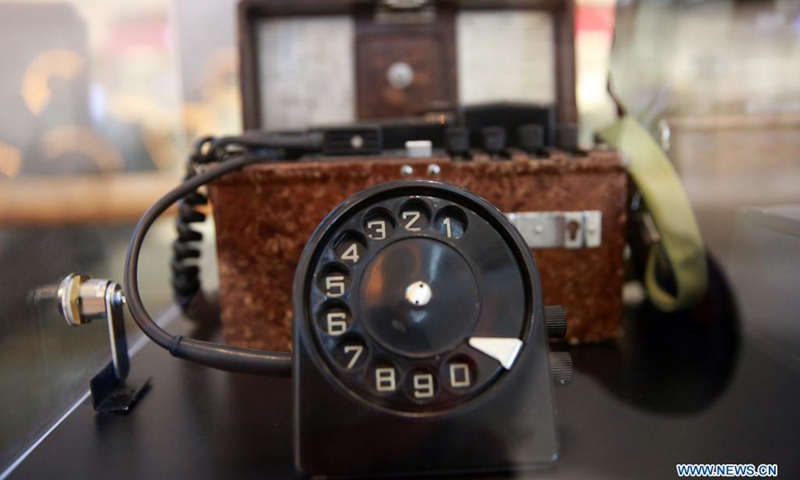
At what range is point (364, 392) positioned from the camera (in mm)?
390

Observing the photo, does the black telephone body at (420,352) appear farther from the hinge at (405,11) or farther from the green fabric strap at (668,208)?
the hinge at (405,11)

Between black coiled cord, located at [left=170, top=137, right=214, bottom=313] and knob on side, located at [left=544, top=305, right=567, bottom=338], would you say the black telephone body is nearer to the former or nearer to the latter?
knob on side, located at [left=544, top=305, right=567, bottom=338]

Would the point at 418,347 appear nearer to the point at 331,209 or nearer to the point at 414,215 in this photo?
the point at 414,215

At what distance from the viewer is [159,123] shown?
5.48ft

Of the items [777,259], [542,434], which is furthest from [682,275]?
[542,434]

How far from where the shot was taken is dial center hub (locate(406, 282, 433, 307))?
0.39 m

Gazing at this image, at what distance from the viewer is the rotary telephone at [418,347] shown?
380 millimetres

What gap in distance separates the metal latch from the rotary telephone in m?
0.21

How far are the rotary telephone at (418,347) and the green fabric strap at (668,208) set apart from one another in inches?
11.5

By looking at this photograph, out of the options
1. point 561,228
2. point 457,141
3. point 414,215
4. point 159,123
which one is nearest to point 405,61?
point 457,141

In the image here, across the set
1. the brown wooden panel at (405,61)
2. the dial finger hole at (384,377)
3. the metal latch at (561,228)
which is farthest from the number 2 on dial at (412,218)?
the brown wooden panel at (405,61)

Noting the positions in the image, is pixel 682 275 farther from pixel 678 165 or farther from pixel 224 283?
pixel 224 283

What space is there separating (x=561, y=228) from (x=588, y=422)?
23 cm

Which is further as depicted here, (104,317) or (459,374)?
(104,317)
